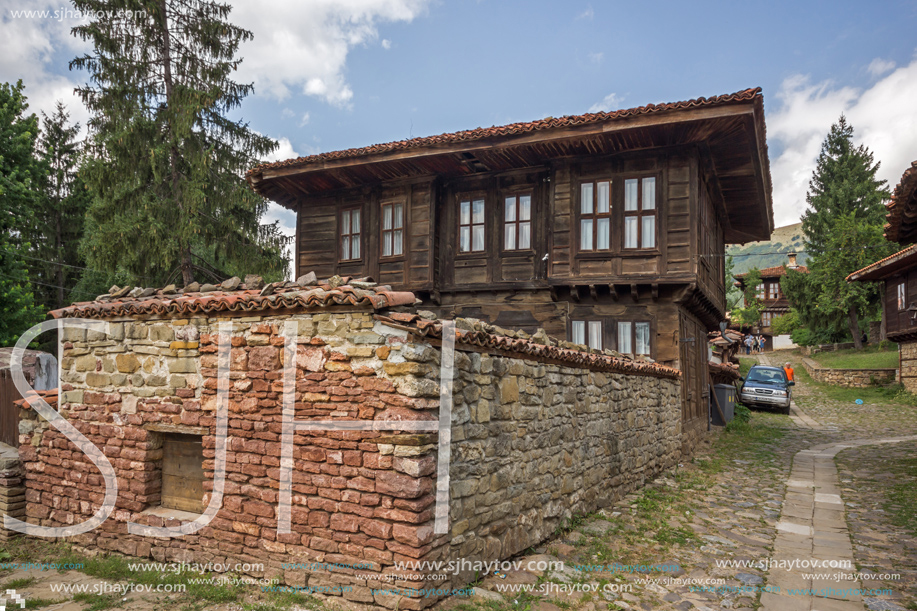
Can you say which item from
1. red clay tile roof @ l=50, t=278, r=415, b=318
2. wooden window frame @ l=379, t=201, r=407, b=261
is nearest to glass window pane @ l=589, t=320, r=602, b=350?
wooden window frame @ l=379, t=201, r=407, b=261

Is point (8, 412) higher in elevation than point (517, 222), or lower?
lower

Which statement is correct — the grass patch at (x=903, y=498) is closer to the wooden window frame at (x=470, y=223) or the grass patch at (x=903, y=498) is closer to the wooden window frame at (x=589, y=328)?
the wooden window frame at (x=589, y=328)

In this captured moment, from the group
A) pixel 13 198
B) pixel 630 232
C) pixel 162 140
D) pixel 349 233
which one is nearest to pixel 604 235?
pixel 630 232

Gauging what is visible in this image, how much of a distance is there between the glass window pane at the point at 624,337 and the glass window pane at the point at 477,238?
3.33 meters

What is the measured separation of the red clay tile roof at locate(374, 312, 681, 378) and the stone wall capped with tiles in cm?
5

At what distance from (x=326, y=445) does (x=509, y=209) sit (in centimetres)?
842

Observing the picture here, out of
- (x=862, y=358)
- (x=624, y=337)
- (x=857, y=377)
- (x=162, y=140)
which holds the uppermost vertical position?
(x=162, y=140)

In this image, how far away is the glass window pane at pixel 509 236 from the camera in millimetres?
11703

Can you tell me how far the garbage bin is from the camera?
15750 millimetres

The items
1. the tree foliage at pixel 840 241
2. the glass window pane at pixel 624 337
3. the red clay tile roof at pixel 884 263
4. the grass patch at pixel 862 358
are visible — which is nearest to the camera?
the glass window pane at pixel 624 337

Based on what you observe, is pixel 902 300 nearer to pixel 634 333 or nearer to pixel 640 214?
pixel 634 333

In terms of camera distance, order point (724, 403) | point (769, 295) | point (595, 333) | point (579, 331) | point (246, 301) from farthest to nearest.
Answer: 1. point (769, 295)
2. point (724, 403)
3. point (579, 331)
4. point (595, 333)
5. point (246, 301)

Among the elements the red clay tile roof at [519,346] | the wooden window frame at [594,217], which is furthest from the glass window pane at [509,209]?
the red clay tile roof at [519,346]

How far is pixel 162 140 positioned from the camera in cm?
1405
